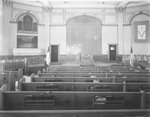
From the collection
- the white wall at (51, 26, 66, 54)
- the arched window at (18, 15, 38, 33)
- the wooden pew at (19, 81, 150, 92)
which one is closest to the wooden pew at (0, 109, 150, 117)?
the wooden pew at (19, 81, 150, 92)

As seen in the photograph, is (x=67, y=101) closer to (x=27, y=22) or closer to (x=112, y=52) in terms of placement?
(x=27, y=22)

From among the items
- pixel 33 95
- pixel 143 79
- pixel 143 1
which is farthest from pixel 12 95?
pixel 143 1

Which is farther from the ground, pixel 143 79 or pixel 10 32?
pixel 10 32

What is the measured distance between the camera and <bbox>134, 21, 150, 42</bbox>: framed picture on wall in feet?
44.7

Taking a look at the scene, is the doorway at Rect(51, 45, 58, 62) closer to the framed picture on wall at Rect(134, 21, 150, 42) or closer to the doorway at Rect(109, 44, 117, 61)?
the doorway at Rect(109, 44, 117, 61)

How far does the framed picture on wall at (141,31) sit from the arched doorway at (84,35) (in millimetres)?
3253

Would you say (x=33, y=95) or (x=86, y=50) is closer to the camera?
(x=33, y=95)

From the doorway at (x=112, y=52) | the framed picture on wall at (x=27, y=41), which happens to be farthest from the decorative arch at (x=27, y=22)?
the doorway at (x=112, y=52)

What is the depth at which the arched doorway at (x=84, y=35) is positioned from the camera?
14.7 metres

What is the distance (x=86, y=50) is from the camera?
1472 centimetres

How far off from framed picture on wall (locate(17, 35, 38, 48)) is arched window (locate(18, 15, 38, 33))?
0.54 metres

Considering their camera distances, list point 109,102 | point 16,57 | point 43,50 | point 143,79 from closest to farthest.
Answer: point 109,102 < point 143,79 < point 16,57 < point 43,50

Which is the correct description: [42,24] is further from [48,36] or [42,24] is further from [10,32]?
[10,32]

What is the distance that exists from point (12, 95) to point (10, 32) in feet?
36.9
